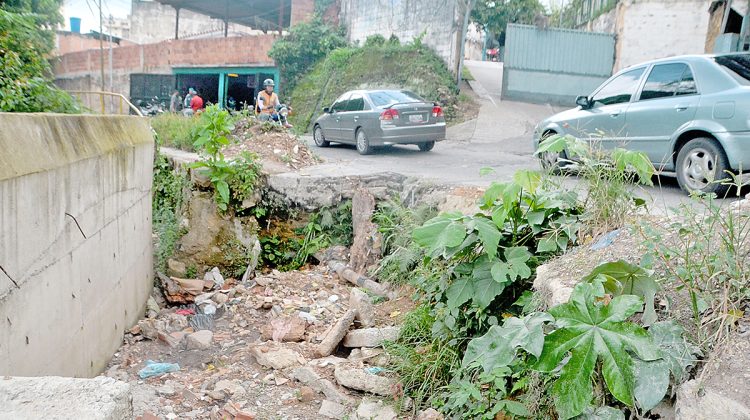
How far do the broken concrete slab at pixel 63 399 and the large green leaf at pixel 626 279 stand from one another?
2.02 meters

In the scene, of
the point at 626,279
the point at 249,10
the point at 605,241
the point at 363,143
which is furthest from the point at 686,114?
the point at 249,10

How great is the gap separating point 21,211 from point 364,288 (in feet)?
11.6

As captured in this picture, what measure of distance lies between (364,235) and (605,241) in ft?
12.2

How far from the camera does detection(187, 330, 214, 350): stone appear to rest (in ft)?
17.8

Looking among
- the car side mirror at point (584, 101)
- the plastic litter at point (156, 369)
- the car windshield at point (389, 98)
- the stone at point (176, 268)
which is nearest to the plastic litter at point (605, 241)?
the plastic litter at point (156, 369)

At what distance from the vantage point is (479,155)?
11820 millimetres

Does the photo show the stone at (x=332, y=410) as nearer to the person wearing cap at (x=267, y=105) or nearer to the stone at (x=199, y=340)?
the stone at (x=199, y=340)

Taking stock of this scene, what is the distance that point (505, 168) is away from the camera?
9.41m

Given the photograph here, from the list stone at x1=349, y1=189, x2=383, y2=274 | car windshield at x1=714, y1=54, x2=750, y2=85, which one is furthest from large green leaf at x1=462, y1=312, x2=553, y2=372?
car windshield at x1=714, y1=54, x2=750, y2=85

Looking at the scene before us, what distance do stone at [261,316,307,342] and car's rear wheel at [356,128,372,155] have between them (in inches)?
266

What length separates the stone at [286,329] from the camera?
5180 mm

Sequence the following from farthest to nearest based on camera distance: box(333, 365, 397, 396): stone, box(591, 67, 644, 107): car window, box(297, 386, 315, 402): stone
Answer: box(591, 67, 644, 107): car window
box(297, 386, 315, 402): stone
box(333, 365, 397, 396): stone

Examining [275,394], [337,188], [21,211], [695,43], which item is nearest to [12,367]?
[21,211]

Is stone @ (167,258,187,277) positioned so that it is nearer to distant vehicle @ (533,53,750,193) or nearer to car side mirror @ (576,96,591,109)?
distant vehicle @ (533,53,750,193)
